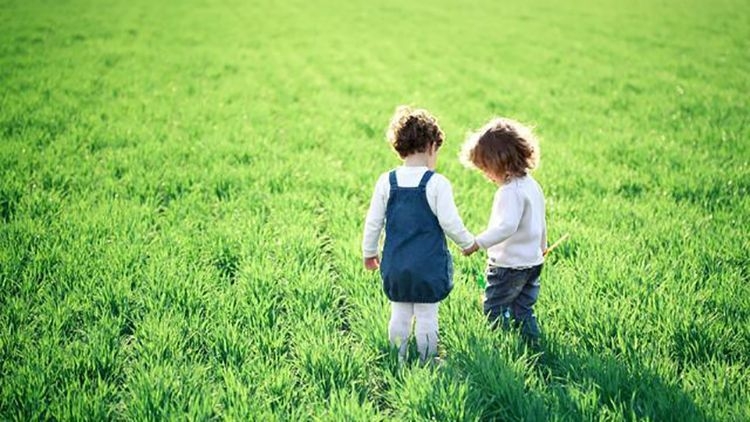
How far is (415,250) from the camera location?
2.81m

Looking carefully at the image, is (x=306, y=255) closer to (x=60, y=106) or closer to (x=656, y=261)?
(x=656, y=261)

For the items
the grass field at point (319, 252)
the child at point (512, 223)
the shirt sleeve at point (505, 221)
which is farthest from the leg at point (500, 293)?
the shirt sleeve at point (505, 221)

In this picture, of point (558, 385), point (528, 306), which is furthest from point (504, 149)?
point (558, 385)

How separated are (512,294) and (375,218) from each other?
0.93 meters

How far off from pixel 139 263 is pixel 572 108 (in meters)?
7.49

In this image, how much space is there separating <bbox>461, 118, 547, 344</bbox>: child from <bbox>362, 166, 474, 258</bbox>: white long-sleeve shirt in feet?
0.47

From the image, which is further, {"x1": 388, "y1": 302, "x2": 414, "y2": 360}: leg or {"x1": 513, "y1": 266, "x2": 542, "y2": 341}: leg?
{"x1": 513, "y1": 266, "x2": 542, "y2": 341}: leg

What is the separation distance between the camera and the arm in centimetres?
287

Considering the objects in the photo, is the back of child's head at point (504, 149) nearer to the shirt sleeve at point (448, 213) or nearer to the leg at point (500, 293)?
the shirt sleeve at point (448, 213)

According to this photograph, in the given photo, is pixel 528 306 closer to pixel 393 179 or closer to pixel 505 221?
pixel 505 221

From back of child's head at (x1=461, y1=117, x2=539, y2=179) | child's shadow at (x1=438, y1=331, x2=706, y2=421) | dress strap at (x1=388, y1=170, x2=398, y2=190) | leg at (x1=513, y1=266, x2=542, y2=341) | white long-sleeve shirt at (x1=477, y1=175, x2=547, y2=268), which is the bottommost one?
child's shadow at (x1=438, y1=331, x2=706, y2=421)

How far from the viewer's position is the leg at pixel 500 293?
3088 millimetres

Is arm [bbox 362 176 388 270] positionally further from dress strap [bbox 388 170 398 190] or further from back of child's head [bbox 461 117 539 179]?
back of child's head [bbox 461 117 539 179]

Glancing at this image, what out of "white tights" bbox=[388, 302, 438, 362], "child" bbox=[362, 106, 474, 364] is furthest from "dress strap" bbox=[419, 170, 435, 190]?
"white tights" bbox=[388, 302, 438, 362]
